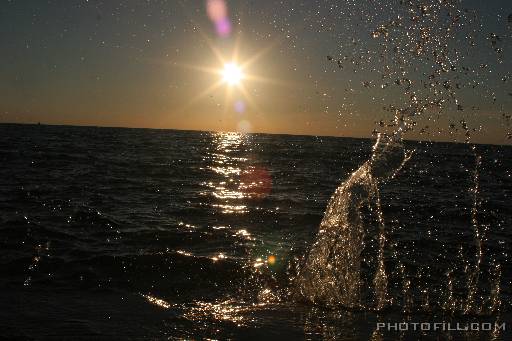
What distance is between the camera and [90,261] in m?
8.14

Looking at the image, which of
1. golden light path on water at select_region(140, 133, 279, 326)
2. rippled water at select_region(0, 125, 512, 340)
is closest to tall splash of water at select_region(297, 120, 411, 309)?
rippled water at select_region(0, 125, 512, 340)

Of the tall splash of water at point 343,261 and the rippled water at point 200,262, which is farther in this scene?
the tall splash of water at point 343,261

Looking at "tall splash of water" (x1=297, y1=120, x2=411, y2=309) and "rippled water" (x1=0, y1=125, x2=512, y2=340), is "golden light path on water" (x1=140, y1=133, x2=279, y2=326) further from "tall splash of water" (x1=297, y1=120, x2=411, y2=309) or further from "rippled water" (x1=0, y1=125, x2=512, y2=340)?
"tall splash of water" (x1=297, y1=120, x2=411, y2=309)

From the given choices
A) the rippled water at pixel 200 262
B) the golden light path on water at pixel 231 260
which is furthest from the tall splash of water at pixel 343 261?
the golden light path on water at pixel 231 260

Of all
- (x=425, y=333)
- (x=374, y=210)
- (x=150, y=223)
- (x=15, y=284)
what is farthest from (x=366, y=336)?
(x=374, y=210)

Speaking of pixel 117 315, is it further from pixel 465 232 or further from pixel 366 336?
pixel 465 232

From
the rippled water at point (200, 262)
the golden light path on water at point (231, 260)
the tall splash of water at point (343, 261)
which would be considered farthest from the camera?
the tall splash of water at point (343, 261)

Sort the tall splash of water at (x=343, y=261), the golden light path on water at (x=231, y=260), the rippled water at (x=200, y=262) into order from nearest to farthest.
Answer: the rippled water at (x=200, y=262), the golden light path on water at (x=231, y=260), the tall splash of water at (x=343, y=261)

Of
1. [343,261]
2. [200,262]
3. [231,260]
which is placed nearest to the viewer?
[343,261]

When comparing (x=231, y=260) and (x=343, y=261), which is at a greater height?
(x=343, y=261)

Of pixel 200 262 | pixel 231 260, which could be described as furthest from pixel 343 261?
pixel 200 262

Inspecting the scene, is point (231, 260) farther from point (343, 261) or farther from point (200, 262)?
point (343, 261)

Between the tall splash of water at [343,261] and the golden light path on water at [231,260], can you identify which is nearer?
the golden light path on water at [231,260]

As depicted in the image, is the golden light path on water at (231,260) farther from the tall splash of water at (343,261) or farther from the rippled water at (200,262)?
the tall splash of water at (343,261)
